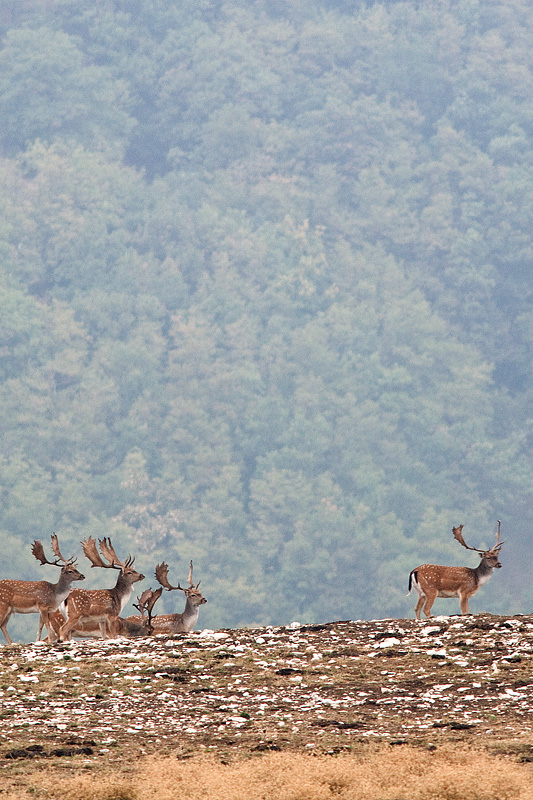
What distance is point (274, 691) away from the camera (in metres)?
14.0

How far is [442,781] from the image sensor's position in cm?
1015

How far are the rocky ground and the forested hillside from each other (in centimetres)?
5679

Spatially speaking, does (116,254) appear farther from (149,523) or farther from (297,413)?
(149,523)

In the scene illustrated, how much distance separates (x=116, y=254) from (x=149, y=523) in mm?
31659

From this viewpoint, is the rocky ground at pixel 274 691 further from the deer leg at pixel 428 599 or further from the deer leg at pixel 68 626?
the deer leg at pixel 428 599

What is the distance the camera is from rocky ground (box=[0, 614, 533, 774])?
11.8 metres

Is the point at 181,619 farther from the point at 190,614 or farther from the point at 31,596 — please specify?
the point at 31,596

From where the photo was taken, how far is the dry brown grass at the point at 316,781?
1006cm

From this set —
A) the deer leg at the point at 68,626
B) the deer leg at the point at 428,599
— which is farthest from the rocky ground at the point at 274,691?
the deer leg at the point at 428,599

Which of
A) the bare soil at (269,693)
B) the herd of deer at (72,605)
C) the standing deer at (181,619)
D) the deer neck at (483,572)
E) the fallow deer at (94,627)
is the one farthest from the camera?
the deer neck at (483,572)

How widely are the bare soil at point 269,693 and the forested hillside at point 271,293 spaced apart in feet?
187

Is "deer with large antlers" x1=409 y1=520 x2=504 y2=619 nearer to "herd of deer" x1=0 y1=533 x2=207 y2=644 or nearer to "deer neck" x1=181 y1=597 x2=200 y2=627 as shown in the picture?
"deer neck" x1=181 y1=597 x2=200 y2=627

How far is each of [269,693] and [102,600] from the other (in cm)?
585

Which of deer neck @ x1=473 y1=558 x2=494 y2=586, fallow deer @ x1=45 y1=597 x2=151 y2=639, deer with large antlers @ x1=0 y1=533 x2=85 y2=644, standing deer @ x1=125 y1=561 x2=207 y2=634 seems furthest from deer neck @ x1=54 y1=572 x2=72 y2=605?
deer neck @ x1=473 y1=558 x2=494 y2=586
